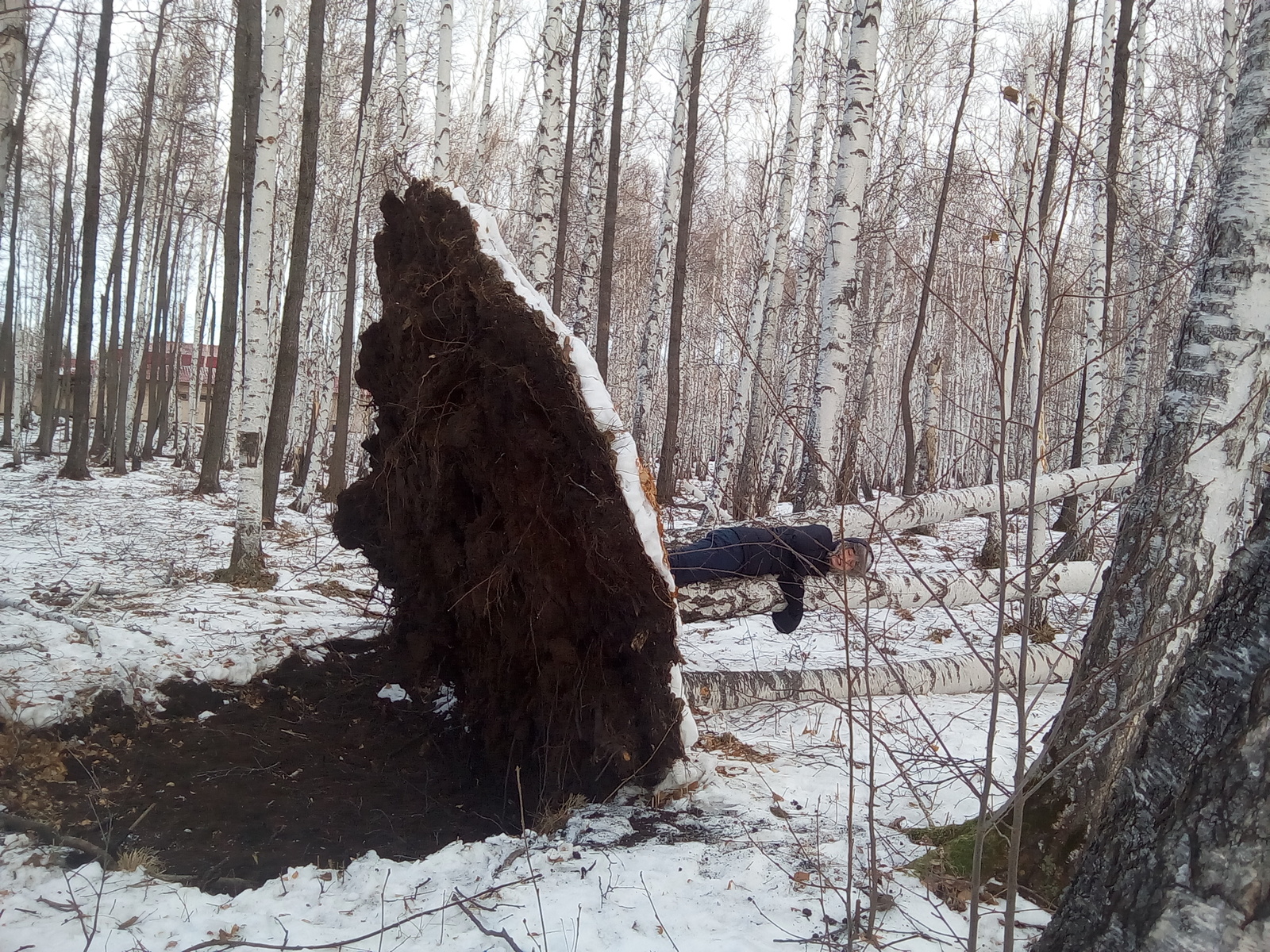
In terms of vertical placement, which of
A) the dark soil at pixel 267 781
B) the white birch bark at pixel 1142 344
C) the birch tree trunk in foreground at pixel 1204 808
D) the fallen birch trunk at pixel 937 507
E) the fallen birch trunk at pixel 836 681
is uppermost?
the white birch bark at pixel 1142 344

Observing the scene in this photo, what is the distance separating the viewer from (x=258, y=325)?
7.82m

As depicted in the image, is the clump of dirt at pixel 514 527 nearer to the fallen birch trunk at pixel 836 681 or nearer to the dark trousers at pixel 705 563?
the dark trousers at pixel 705 563

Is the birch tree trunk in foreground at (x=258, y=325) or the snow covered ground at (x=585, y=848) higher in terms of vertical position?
the birch tree trunk in foreground at (x=258, y=325)

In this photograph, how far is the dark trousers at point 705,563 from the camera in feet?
15.2

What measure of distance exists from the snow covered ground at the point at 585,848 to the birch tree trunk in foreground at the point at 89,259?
357 inches

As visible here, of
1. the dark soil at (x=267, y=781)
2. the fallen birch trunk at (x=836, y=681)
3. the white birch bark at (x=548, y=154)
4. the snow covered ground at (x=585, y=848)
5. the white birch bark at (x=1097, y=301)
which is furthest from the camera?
the white birch bark at (x=548, y=154)

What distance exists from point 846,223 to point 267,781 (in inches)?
260

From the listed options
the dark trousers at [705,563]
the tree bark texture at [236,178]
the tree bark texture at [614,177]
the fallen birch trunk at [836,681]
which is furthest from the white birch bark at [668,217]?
the dark trousers at [705,563]

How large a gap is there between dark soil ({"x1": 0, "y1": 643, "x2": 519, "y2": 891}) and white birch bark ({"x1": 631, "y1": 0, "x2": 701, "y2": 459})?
7276mm

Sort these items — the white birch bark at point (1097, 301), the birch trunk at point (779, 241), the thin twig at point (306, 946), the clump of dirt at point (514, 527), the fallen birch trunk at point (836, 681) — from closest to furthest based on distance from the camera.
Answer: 1. the thin twig at point (306, 946)
2. the clump of dirt at point (514, 527)
3. the fallen birch trunk at point (836, 681)
4. the white birch bark at point (1097, 301)
5. the birch trunk at point (779, 241)

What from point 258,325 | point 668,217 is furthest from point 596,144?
point 258,325

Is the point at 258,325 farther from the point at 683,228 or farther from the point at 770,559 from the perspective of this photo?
the point at 683,228

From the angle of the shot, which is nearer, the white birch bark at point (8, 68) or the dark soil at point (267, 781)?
the dark soil at point (267, 781)

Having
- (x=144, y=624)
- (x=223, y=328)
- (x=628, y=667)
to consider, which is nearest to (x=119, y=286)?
(x=223, y=328)
